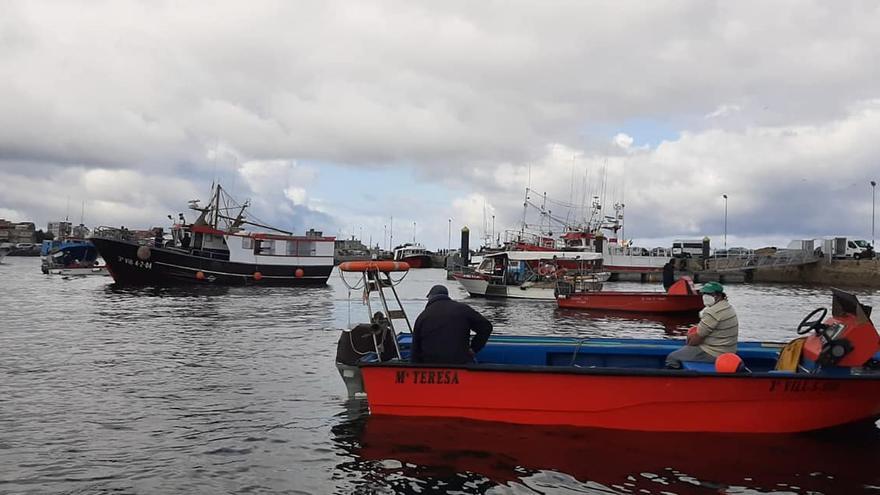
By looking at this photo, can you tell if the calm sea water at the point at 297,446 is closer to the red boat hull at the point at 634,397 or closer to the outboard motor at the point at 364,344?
the red boat hull at the point at 634,397

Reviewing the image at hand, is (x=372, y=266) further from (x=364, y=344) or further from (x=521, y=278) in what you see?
(x=521, y=278)

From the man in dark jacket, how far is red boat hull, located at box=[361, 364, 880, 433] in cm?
21

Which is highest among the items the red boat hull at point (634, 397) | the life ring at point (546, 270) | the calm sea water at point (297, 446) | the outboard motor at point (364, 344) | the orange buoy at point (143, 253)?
the orange buoy at point (143, 253)

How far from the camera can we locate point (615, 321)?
997 inches

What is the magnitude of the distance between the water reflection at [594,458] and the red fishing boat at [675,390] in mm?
180

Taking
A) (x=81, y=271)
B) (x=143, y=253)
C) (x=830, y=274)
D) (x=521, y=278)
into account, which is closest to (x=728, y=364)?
(x=521, y=278)

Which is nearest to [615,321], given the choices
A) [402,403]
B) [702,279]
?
[402,403]

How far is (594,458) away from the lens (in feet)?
25.3

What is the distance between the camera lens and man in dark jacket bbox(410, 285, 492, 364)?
8.58 metres

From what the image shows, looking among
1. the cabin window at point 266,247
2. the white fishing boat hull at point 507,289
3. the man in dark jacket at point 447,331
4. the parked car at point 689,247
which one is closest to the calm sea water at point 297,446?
the man in dark jacket at point 447,331

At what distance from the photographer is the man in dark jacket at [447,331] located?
338 inches

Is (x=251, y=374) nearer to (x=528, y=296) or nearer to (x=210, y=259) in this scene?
(x=528, y=296)

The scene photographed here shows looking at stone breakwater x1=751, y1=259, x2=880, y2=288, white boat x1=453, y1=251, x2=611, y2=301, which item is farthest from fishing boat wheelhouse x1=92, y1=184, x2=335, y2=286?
stone breakwater x1=751, y1=259, x2=880, y2=288

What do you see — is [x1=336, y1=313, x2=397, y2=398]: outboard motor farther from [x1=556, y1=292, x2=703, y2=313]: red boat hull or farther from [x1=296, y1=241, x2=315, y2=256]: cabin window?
[x1=296, y1=241, x2=315, y2=256]: cabin window
